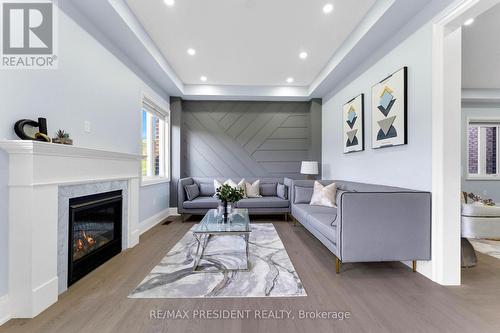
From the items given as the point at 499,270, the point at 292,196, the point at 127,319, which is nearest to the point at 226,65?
the point at 292,196

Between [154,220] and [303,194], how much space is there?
2769 millimetres

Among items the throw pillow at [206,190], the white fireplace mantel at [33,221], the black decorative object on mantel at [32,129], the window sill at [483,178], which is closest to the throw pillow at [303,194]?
the throw pillow at [206,190]

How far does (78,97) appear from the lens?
2.29 meters

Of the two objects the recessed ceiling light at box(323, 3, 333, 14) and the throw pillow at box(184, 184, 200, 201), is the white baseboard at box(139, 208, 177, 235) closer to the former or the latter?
the throw pillow at box(184, 184, 200, 201)

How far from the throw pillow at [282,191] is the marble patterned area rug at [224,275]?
161 cm

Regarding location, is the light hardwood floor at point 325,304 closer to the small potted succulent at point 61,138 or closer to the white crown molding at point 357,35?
the small potted succulent at point 61,138

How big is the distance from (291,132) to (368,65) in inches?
91.0

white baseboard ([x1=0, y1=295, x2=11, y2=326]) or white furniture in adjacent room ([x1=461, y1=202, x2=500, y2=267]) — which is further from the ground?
white furniture in adjacent room ([x1=461, y1=202, x2=500, y2=267])

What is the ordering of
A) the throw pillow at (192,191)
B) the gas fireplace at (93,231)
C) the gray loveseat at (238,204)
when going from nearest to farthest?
the gas fireplace at (93,231)
the gray loveseat at (238,204)
the throw pillow at (192,191)

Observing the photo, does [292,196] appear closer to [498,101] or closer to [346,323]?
[346,323]

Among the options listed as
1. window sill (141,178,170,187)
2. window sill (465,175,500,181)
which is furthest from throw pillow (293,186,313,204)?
window sill (465,175,500,181)

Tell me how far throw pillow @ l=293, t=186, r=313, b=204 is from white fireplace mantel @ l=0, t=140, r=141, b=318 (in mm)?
3218

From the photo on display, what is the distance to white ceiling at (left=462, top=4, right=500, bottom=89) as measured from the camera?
2539 mm

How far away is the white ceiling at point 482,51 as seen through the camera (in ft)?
8.33
